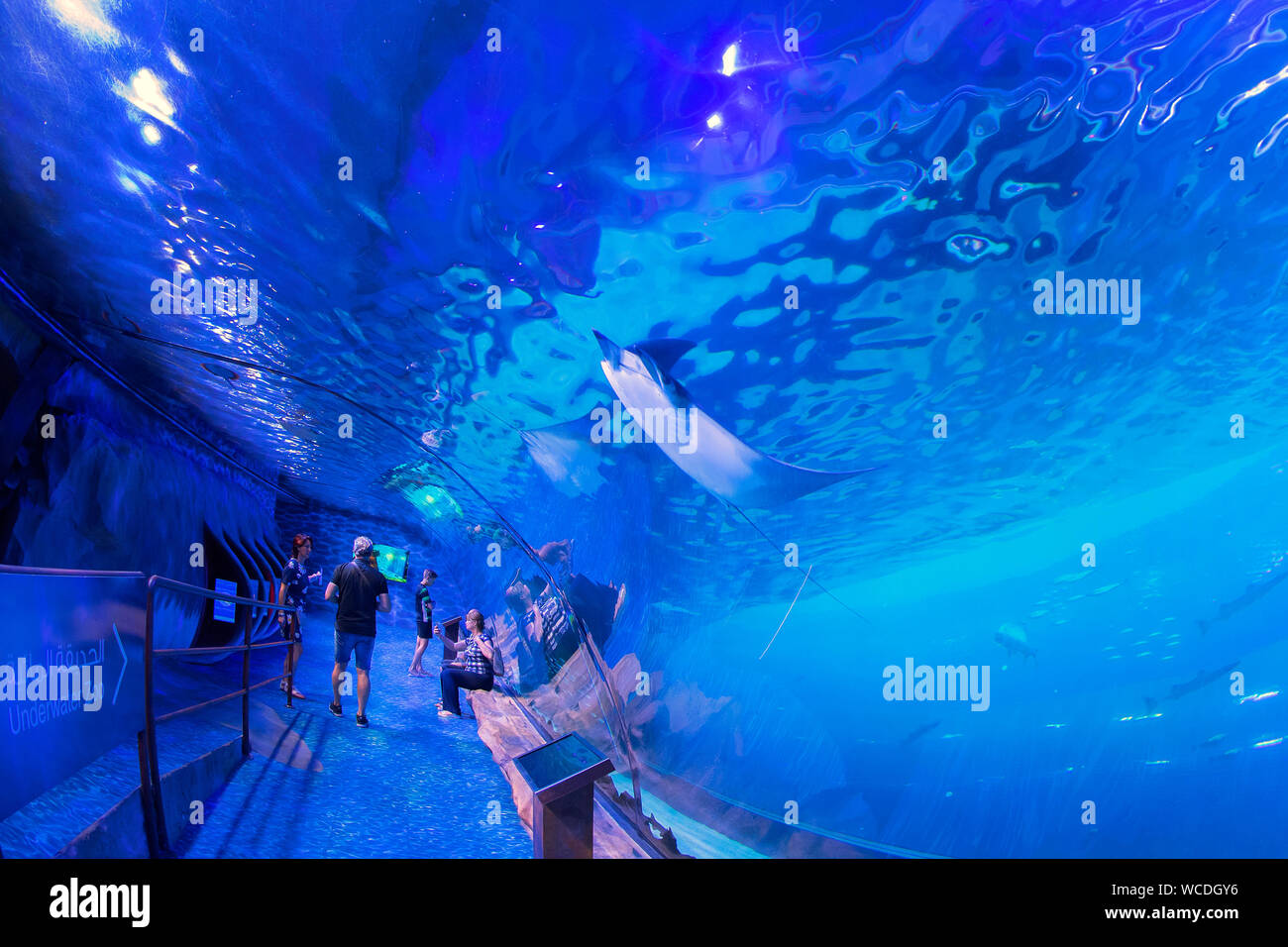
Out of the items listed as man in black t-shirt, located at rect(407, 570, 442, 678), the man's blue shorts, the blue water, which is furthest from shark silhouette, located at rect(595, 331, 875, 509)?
man in black t-shirt, located at rect(407, 570, 442, 678)

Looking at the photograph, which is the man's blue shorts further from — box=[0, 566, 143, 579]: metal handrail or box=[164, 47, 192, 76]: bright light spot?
box=[164, 47, 192, 76]: bright light spot

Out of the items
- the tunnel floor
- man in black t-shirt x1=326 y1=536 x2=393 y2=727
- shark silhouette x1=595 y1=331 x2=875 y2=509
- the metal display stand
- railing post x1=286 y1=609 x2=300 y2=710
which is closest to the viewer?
the metal display stand

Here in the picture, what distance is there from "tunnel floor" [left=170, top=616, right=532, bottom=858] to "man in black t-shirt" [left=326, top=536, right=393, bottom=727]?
720mm

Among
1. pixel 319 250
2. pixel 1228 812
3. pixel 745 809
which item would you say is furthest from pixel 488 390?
pixel 1228 812

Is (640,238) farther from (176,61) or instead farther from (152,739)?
(152,739)

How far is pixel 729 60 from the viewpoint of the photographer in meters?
3.72

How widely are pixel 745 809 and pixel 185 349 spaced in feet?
31.1

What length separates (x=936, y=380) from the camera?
8.59 metres

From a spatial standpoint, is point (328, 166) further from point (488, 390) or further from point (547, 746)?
point (547, 746)

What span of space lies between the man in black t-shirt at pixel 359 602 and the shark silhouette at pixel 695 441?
3508mm

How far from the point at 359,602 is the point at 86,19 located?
4.66 metres

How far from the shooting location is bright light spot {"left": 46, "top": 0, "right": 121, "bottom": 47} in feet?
10.4

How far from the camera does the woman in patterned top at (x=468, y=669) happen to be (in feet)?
21.6

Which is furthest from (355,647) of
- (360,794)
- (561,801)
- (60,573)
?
(60,573)
